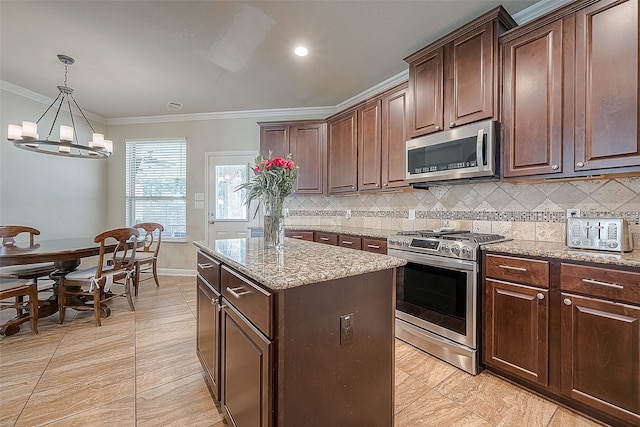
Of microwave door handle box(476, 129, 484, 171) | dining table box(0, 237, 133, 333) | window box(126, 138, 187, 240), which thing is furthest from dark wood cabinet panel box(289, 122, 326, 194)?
dining table box(0, 237, 133, 333)

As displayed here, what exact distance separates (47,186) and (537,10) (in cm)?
591

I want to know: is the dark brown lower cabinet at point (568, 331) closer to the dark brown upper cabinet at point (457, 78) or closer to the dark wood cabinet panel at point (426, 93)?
the dark brown upper cabinet at point (457, 78)

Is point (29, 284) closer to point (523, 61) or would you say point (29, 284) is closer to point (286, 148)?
point (286, 148)

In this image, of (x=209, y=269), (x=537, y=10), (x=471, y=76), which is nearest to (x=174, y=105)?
(x=209, y=269)

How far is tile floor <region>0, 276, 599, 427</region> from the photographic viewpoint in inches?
62.2

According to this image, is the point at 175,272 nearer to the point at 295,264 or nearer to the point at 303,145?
the point at 303,145

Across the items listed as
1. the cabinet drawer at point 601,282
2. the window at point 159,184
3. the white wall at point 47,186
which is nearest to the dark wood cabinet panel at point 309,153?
the window at point 159,184

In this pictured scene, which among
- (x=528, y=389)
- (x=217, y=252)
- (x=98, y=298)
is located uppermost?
(x=217, y=252)

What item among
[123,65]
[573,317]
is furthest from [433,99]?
[123,65]

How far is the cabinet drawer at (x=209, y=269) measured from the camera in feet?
5.05

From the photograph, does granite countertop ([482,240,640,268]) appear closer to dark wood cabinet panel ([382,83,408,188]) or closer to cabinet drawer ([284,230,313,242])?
dark wood cabinet panel ([382,83,408,188])

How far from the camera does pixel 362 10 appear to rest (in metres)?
2.21

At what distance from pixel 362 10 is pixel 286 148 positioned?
2188 millimetres

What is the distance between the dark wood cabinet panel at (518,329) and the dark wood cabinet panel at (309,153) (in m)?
2.61
